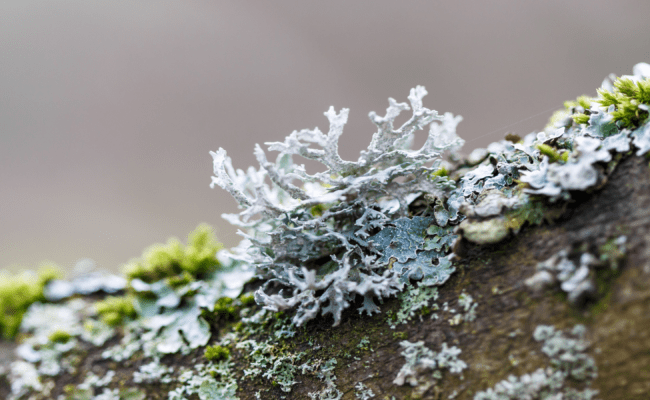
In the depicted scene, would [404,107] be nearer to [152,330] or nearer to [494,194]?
[494,194]

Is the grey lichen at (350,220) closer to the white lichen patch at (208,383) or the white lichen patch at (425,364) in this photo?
the white lichen patch at (425,364)

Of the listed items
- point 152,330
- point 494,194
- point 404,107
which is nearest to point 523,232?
point 494,194

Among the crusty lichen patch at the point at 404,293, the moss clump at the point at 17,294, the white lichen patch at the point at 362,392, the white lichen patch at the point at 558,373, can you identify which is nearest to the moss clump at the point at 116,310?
the crusty lichen patch at the point at 404,293

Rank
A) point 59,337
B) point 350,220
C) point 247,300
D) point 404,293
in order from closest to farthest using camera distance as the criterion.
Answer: point 404,293
point 350,220
point 247,300
point 59,337

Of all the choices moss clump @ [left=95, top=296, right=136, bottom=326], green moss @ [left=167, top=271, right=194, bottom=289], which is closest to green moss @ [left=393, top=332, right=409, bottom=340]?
green moss @ [left=167, top=271, right=194, bottom=289]

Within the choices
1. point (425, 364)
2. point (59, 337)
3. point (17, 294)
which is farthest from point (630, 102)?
point (17, 294)

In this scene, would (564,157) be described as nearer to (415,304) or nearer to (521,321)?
(521,321)
